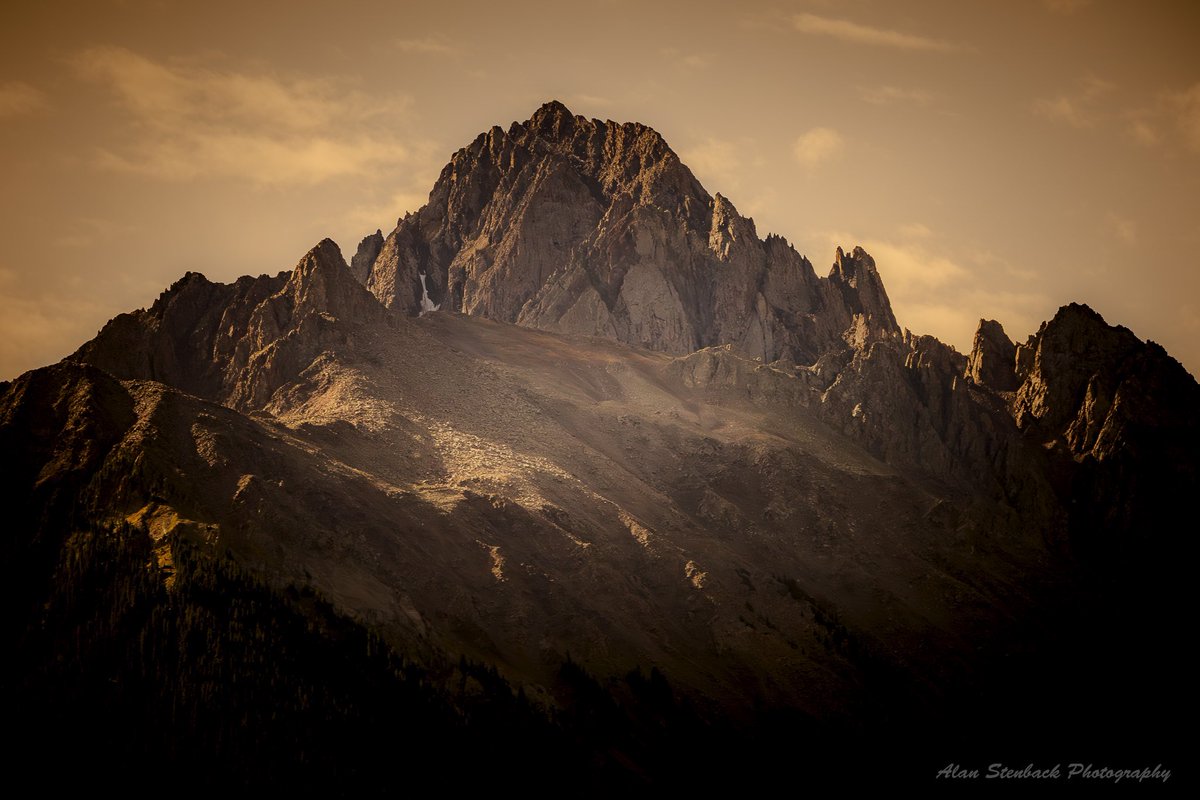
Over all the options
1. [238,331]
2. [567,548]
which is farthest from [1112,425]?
[238,331]

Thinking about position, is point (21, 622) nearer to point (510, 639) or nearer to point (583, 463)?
point (510, 639)

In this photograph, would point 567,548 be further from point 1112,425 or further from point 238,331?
point 1112,425

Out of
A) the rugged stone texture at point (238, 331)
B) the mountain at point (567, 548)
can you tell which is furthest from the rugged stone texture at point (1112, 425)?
the rugged stone texture at point (238, 331)

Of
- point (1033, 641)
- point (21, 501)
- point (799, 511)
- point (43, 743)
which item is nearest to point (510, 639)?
point (43, 743)

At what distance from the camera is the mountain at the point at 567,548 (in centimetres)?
7612

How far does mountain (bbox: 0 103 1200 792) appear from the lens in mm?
76125

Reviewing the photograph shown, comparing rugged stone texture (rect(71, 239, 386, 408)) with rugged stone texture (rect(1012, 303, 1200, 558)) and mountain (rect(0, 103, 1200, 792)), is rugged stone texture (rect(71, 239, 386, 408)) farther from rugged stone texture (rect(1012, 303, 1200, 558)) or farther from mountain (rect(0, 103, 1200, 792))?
rugged stone texture (rect(1012, 303, 1200, 558))

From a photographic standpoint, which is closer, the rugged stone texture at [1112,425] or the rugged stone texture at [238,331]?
the rugged stone texture at [238,331]

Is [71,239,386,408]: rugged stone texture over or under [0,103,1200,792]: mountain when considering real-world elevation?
over

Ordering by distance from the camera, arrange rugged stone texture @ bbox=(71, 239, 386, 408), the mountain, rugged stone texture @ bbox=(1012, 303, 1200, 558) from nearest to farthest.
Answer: the mountain
rugged stone texture @ bbox=(71, 239, 386, 408)
rugged stone texture @ bbox=(1012, 303, 1200, 558)

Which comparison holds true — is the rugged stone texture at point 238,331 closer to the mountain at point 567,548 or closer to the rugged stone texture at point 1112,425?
the mountain at point 567,548

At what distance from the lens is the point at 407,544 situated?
96.6 meters

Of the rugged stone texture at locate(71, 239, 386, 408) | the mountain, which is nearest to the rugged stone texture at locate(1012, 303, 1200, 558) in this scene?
the mountain

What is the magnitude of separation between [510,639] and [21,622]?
129 feet
